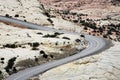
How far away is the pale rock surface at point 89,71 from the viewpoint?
217 ft

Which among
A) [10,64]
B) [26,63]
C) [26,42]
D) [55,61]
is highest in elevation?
[26,42]

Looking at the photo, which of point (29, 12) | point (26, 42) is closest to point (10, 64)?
point (26, 42)

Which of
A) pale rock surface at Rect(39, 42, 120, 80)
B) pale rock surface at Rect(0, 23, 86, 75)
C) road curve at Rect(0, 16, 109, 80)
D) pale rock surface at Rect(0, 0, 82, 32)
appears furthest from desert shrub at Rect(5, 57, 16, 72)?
pale rock surface at Rect(0, 0, 82, 32)

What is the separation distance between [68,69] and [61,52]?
1100 inches

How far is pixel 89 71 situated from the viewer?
68.4 metres

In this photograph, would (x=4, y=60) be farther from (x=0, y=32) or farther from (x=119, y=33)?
(x=119, y=33)

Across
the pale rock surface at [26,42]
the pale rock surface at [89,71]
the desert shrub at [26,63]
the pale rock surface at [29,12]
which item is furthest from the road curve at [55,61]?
the pale rock surface at [29,12]

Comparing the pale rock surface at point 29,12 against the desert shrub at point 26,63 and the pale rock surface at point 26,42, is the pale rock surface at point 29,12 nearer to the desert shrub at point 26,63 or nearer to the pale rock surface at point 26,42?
the pale rock surface at point 26,42

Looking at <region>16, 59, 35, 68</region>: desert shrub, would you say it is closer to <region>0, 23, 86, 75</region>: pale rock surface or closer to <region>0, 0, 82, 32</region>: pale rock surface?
<region>0, 23, 86, 75</region>: pale rock surface

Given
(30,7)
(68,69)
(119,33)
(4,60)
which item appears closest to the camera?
(68,69)

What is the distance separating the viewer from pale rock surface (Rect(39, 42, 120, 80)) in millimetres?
66062

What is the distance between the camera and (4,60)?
87.1 m

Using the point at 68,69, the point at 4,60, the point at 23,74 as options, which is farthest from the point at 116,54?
the point at 4,60

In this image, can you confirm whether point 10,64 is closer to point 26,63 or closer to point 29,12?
point 26,63
